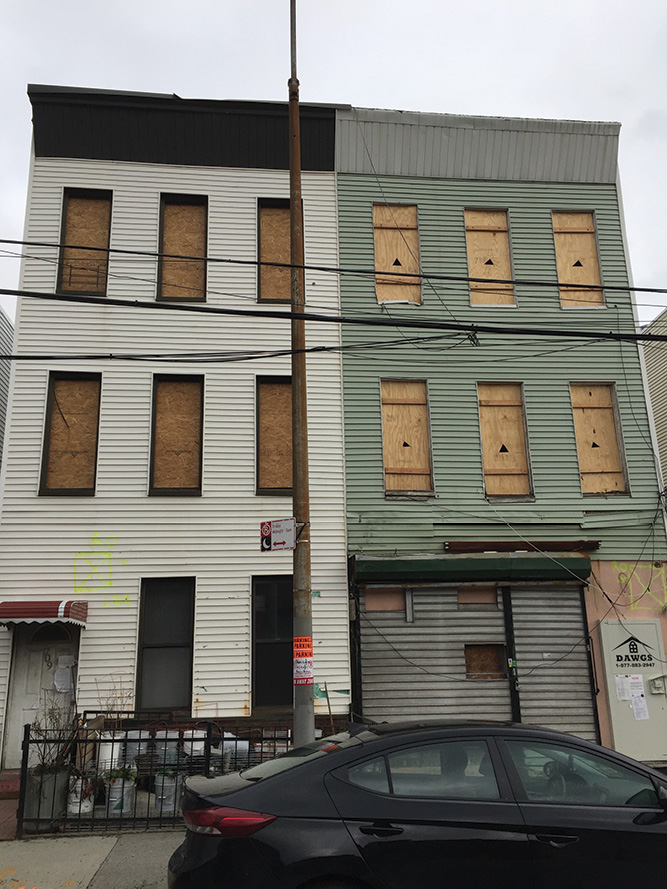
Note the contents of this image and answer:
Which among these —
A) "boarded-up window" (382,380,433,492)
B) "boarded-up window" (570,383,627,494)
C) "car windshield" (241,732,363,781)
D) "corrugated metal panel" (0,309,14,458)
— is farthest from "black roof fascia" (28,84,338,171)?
"car windshield" (241,732,363,781)

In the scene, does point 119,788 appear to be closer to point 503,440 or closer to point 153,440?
point 153,440

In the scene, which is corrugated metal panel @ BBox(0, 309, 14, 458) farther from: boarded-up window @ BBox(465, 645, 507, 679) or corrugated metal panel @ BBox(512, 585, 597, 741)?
corrugated metal panel @ BBox(512, 585, 597, 741)

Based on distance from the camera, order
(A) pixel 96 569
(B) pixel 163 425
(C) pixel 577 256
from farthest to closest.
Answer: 1. (C) pixel 577 256
2. (B) pixel 163 425
3. (A) pixel 96 569

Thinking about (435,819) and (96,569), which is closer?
(435,819)

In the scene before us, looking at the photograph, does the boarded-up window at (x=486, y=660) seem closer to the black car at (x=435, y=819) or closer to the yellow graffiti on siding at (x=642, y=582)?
the yellow graffiti on siding at (x=642, y=582)

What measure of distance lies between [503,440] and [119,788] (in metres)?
8.52

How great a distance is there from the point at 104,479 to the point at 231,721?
Answer: 4413 mm

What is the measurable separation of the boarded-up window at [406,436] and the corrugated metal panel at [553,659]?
2.55 m

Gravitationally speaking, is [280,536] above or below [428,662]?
above

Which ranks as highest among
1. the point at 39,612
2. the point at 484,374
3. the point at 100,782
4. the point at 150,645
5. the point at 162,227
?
the point at 162,227

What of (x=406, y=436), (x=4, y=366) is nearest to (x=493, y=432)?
(x=406, y=436)

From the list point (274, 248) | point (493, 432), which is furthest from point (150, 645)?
point (274, 248)

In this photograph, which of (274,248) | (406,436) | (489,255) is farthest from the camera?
(489,255)

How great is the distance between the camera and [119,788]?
8.21 m
